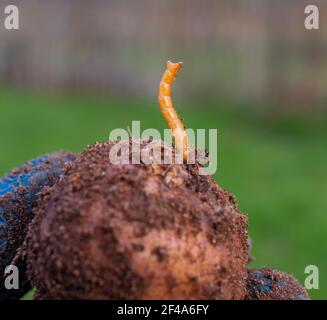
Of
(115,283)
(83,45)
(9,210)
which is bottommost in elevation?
(115,283)

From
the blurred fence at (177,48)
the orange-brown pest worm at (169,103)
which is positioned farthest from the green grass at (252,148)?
the orange-brown pest worm at (169,103)

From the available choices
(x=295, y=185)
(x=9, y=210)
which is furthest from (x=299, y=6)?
(x=9, y=210)

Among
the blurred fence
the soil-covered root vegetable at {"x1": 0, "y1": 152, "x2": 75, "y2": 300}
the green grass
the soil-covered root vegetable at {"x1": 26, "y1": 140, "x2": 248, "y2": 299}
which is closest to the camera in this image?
the soil-covered root vegetable at {"x1": 26, "y1": 140, "x2": 248, "y2": 299}

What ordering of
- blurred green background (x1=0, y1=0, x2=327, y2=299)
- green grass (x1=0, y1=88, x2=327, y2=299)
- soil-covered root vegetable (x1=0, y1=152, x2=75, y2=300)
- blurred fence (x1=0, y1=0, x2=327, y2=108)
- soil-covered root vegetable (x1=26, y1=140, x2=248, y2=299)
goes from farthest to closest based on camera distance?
blurred fence (x1=0, y1=0, x2=327, y2=108), blurred green background (x1=0, y1=0, x2=327, y2=299), green grass (x1=0, y1=88, x2=327, y2=299), soil-covered root vegetable (x1=0, y1=152, x2=75, y2=300), soil-covered root vegetable (x1=26, y1=140, x2=248, y2=299)

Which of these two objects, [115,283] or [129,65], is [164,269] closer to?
[115,283]

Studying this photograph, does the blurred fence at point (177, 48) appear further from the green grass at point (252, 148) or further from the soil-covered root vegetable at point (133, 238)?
the soil-covered root vegetable at point (133, 238)

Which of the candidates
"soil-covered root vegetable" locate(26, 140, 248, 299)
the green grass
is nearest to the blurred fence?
the green grass

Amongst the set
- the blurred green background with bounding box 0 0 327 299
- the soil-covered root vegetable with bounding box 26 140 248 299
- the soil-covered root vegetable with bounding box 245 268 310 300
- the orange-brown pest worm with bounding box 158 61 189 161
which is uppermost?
the blurred green background with bounding box 0 0 327 299

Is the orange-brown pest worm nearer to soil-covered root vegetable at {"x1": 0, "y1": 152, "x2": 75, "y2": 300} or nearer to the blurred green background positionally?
soil-covered root vegetable at {"x1": 0, "y1": 152, "x2": 75, "y2": 300}
